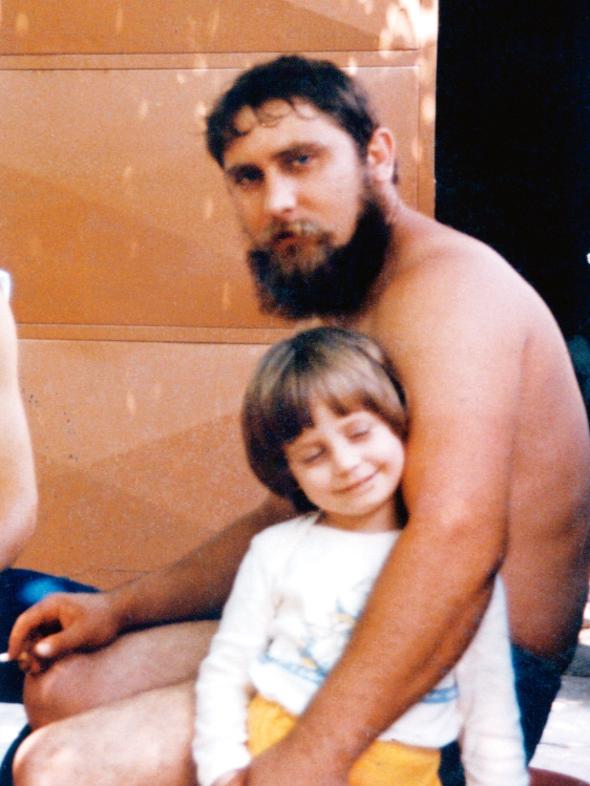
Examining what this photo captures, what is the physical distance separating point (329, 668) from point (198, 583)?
50cm

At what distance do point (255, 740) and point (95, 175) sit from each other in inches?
77.8

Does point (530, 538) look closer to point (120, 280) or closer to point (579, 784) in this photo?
point (579, 784)

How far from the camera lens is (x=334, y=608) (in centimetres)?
129

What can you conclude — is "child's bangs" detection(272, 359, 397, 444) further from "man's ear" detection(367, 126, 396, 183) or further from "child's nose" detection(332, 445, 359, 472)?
"man's ear" detection(367, 126, 396, 183)

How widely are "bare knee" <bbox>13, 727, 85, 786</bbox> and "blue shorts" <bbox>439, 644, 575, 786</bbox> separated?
44 cm

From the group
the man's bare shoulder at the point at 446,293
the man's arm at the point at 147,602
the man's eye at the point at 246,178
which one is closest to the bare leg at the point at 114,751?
the man's arm at the point at 147,602

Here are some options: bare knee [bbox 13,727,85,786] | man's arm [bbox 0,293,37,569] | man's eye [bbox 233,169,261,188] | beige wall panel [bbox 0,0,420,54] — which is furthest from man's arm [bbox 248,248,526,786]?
beige wall panel [bbox 0,0,420,54]

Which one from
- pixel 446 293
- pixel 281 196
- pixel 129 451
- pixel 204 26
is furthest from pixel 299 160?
pixel 129 451

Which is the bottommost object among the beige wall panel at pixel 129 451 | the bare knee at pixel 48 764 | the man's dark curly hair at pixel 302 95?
the beige wall panel at pixel 129 451

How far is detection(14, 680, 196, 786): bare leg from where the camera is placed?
1.34 m

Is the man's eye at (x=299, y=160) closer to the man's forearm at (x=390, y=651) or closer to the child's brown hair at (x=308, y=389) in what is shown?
the child's brown hair at (x=308, y=389)

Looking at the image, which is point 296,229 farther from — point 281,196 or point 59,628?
point 59,628

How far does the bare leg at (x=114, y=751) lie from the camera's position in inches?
52.9

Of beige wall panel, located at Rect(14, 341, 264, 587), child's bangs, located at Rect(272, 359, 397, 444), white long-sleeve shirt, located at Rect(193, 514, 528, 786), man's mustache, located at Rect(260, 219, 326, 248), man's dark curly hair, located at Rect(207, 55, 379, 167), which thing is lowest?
beige wall panel, located at Rect(14, 341, 264, 587)
